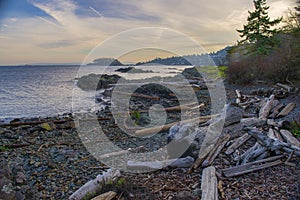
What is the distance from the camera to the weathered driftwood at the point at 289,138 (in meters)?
5.59

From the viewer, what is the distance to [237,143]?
5941 mm

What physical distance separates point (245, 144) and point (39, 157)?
5973 millimetres

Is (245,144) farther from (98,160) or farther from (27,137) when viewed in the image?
(27,137)

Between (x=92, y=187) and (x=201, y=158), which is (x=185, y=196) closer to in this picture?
(x=201, y=158)

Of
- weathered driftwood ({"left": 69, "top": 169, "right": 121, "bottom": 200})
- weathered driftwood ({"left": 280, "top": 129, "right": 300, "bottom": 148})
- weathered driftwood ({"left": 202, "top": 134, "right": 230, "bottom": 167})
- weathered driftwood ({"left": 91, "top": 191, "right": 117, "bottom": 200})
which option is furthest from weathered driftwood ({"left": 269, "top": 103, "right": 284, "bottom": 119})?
weathered driftwood ({"left": 91, "top": 191, "right": 117, "bottom": 200})

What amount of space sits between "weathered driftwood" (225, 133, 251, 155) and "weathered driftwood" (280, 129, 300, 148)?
3.11 feet

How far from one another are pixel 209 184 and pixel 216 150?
69.0 inches

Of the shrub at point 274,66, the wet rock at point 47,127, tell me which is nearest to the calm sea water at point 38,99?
the wet rock at point 47,127

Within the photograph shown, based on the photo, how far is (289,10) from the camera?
1445cm

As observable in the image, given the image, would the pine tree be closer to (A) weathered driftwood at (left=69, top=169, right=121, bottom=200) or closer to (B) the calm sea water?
(B) the calm sea water

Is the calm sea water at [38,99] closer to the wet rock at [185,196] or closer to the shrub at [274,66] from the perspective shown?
the wet rock at [185,196]

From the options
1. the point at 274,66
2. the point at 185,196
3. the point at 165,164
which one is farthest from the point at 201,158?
the point at 274,66

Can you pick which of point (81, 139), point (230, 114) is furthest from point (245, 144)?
point (81, 139)

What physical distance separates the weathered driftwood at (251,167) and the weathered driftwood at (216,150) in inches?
20.2
